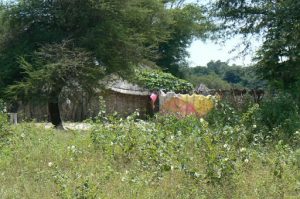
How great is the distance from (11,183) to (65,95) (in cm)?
1236

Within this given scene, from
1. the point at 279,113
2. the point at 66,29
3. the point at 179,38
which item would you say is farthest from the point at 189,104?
the point at 179,38

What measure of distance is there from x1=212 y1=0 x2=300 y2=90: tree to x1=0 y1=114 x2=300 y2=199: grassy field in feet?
17.7

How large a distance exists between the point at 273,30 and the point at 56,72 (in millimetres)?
7302

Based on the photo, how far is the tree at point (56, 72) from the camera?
15751 mm

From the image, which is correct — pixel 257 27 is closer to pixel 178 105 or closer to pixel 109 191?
pixel 178 105

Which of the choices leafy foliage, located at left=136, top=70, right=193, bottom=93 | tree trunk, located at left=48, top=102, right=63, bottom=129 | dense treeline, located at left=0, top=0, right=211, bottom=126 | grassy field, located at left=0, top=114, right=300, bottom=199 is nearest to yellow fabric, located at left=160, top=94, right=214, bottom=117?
dense treeline, located at left=0, top=0, right=211, bottom=126

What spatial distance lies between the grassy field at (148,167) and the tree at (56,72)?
846 cm

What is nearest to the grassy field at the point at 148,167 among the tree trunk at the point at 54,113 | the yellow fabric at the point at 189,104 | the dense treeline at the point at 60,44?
the dense treeline at the point at 60,44

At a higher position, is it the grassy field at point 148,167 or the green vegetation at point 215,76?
the green vegetation at point 215,76

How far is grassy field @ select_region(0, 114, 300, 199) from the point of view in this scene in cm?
488

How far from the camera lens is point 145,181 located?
5.06 metres

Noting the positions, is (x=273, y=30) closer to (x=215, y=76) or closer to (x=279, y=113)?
(x=279, y=113)

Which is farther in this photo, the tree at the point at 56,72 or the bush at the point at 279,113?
the tree at the point at 56,72

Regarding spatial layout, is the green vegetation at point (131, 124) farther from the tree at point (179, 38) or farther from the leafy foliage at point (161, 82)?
the tree at point (179, 38)
